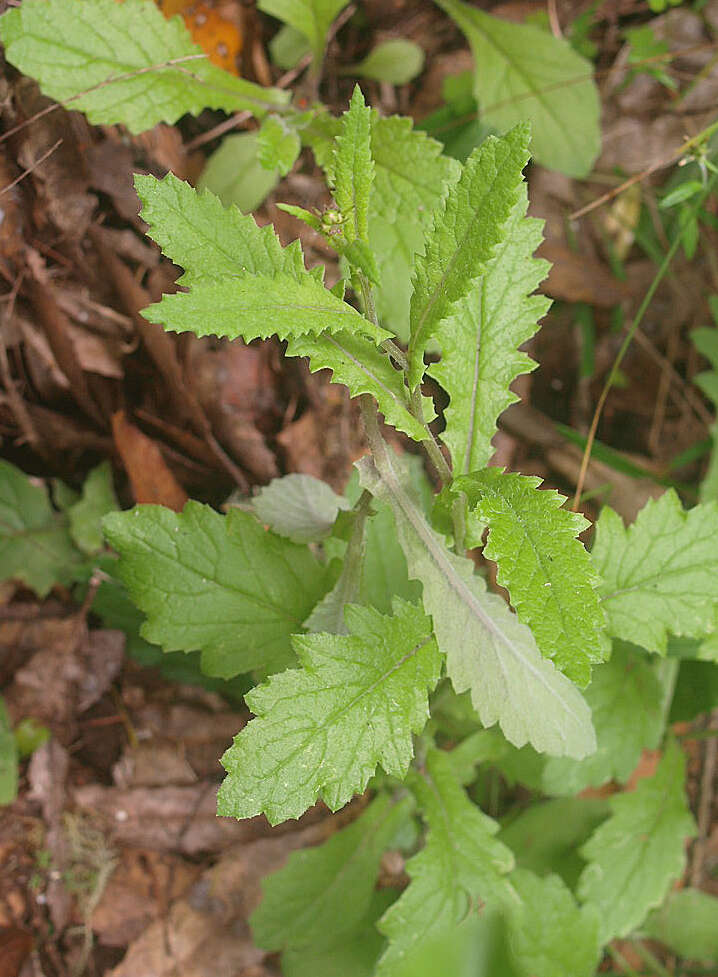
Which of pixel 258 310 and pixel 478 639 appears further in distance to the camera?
pixel 478 639

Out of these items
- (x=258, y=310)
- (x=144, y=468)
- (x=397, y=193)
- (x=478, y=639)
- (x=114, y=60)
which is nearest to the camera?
(x=258, y=310)

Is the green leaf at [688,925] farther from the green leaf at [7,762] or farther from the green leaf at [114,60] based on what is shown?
the green leaf at [114,60]

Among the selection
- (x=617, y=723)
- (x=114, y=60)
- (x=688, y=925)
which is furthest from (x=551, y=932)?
(x=114, y=60)

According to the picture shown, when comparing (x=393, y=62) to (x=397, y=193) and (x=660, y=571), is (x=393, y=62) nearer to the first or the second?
(x=397, y=193)

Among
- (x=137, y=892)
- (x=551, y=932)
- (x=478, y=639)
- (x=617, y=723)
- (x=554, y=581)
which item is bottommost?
(x=551, y=932)

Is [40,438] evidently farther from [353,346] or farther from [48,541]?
[353,346]

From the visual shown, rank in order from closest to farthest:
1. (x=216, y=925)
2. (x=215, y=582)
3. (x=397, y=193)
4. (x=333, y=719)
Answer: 1. (x=333, y=719)
2. (x=215, y=582)
3. (x=397, y=193)
4. (x=216, y=925)

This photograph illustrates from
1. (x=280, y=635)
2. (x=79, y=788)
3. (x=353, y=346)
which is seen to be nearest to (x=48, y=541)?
(x=79, y=788)

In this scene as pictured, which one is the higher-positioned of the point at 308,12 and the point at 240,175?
the point at 308,12
